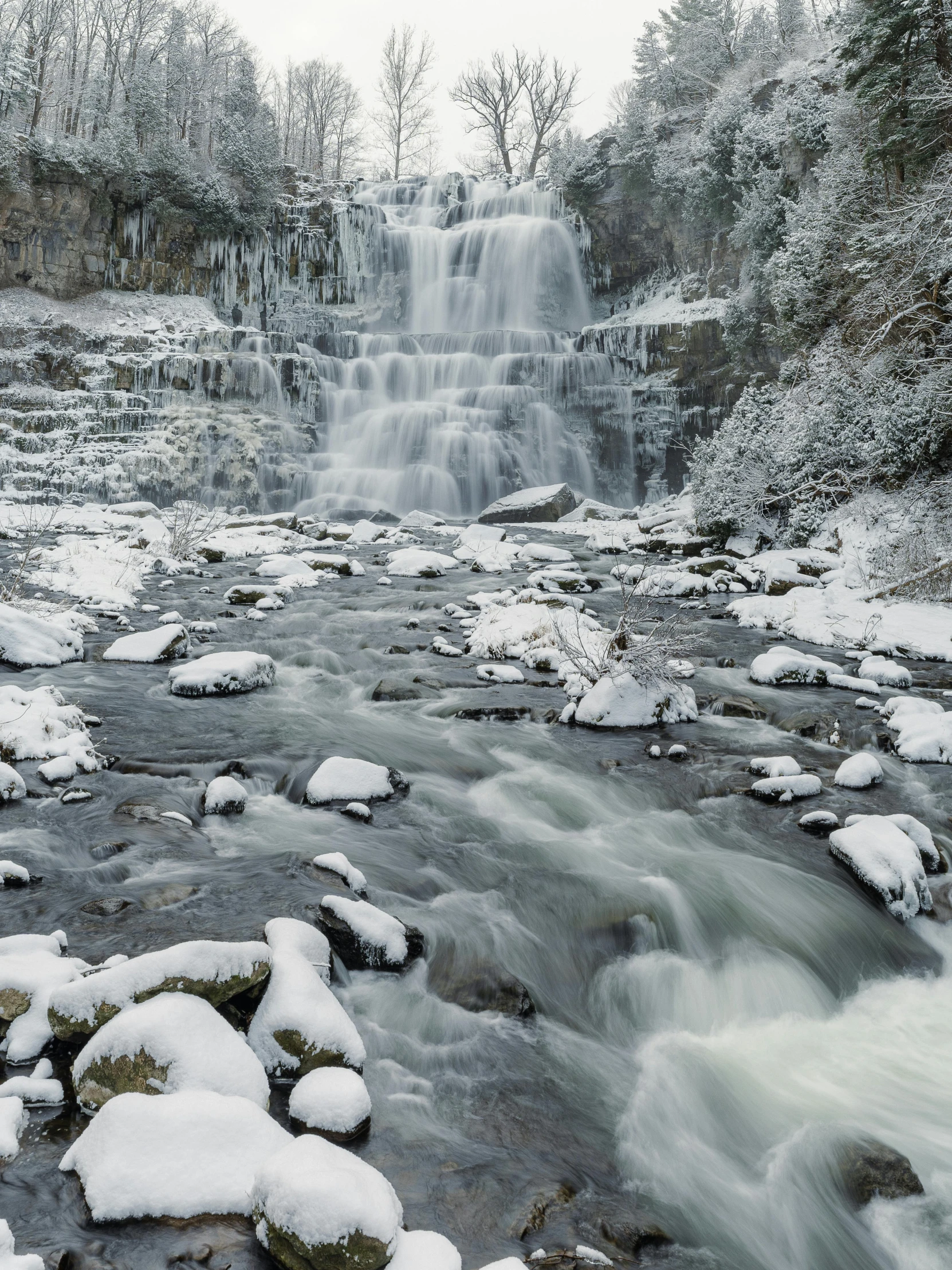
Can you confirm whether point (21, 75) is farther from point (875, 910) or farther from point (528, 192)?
point (875, 910)

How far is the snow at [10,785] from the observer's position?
15.7ft

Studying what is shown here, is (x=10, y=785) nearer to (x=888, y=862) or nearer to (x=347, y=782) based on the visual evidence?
(x=347, y=782)

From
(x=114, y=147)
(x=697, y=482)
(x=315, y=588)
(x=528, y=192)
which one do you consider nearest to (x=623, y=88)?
(x=528, y=192)

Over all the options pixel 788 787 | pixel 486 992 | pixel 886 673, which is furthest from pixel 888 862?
pixel 886 673

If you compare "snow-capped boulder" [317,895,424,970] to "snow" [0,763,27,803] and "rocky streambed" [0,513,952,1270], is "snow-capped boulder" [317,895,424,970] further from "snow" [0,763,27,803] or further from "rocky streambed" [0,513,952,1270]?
"snow" [0,763,27,803]

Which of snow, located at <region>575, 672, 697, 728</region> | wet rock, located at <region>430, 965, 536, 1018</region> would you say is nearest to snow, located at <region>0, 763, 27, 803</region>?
wet rock, located at <region>430, 965, 536, 1018</region>

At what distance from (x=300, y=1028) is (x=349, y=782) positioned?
2739 mm

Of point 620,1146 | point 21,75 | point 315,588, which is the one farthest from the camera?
point 21,75

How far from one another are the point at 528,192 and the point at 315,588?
28720mm

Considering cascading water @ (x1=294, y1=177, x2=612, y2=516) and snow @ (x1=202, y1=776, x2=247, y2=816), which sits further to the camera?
cascading water @ (x1=294, y1=177, x2=612, y2=516)

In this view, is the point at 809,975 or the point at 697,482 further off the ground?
the point at 697,482

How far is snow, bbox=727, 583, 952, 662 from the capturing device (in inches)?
361

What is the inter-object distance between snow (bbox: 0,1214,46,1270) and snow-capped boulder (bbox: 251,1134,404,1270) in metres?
0.53

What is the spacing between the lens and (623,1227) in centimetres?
256
